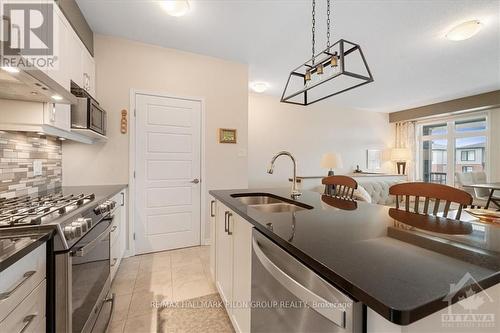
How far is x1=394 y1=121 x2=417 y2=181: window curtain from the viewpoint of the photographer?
605 centimetres

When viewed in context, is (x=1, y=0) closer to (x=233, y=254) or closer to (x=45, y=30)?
(x=45, y=30)

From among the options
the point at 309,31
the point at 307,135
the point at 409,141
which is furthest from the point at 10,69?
the point at 409,141

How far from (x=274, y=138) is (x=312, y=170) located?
4.20 ft

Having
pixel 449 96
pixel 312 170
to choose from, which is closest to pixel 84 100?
pixel 312 170

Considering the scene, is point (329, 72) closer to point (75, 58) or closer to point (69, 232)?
point (69, 232)

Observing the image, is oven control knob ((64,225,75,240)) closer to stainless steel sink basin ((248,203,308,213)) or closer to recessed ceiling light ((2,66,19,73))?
recessed ceiling light ((2,66,19,73))

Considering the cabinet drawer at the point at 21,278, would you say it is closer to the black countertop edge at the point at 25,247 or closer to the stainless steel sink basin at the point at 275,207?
the black countertop edge at the point at 25,247

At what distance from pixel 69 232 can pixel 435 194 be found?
1902 millimetres

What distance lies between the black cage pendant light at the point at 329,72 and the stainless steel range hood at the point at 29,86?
1.55 m

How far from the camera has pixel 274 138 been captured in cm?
504

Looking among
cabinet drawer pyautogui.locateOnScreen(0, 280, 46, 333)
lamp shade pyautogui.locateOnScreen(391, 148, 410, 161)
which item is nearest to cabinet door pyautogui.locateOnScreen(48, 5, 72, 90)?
cabinet drawer pyautogui.locateOnScreen(0, 280, 46, 333)

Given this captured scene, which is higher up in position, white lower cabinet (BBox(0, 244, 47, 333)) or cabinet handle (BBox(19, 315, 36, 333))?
white lower cabinet (BBox(0, 244, 47, 333))

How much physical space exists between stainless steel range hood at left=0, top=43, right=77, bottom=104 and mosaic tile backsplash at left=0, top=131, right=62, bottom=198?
37 centimetres

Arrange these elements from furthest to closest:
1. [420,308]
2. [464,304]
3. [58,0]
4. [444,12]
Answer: [444,12] → [58,0] → [464,304] → [420,308]
